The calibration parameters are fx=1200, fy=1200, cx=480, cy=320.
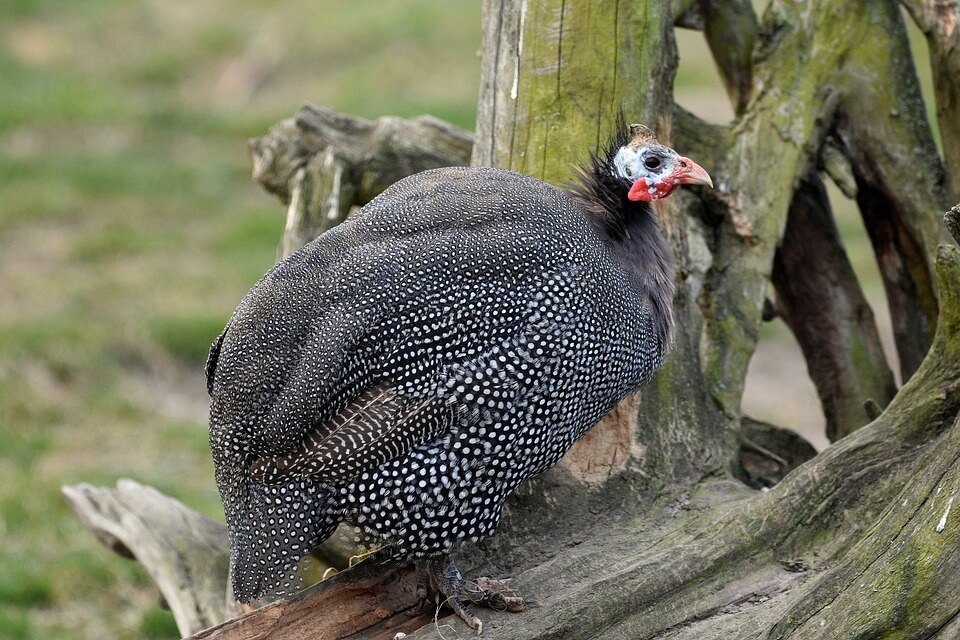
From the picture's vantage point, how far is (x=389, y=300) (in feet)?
11.2

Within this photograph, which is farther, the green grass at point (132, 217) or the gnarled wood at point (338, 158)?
the green grass at point (132, 217)

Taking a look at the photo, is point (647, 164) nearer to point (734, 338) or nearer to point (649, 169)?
point (649, 169)

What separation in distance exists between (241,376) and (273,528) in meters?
0.44

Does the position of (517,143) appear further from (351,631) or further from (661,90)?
(351,631)

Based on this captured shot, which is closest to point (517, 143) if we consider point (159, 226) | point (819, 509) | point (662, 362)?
point (662, 362)

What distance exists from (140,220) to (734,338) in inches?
246

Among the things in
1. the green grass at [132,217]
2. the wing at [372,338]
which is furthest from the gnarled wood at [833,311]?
the green grass at [132,217]

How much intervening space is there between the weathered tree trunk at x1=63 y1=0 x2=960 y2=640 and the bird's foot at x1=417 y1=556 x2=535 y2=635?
40mm

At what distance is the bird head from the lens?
387 cm

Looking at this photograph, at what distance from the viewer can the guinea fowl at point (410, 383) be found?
132 inches

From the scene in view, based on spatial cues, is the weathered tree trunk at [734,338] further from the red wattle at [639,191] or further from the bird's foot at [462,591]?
the red wattle at [639,191]

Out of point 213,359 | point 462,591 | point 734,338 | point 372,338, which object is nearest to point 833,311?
point 734,338

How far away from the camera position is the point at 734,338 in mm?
4625

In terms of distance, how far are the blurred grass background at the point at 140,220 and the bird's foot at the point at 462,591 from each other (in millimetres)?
2095
